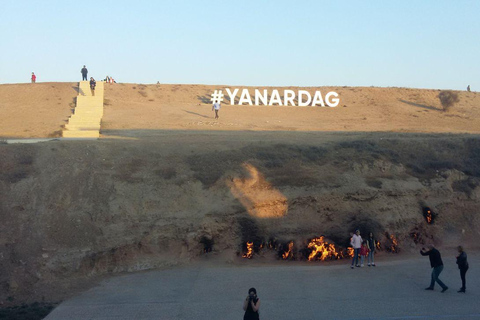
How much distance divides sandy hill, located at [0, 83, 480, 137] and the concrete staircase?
662 millimetres

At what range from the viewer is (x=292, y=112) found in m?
46.6

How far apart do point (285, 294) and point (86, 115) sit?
2883 cm

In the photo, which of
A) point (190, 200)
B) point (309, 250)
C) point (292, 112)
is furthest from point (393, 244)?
point (292, 112)

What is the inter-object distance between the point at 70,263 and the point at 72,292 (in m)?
1.36

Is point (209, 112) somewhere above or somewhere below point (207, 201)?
above

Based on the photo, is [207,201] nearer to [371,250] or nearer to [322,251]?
[322,251]

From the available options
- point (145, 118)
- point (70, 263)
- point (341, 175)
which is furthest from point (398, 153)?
point (145, 118)

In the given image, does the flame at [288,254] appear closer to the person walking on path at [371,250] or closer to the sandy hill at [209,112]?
the person walking on path at [371,250]

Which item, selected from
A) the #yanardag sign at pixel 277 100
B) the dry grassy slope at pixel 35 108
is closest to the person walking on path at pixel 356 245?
the dry grassy slope at pixel 35 108

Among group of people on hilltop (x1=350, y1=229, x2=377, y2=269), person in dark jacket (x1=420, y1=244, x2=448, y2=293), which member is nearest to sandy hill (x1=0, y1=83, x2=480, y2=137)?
group of people on hilltop (x1=350, y1=229, x2=377, y2=269)

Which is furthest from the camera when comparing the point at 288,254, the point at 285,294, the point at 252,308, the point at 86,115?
the point at 86,115

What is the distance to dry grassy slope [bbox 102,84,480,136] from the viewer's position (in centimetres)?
3712

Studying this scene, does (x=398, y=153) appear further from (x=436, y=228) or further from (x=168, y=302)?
(x=168, y=302)

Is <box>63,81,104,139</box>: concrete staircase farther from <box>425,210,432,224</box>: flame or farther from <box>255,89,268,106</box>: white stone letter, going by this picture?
<box>425,210,432,224</box>: flame
